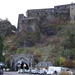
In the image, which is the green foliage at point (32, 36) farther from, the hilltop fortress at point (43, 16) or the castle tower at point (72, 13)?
the castle tower at point (72, 13)

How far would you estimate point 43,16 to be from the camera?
111750mm

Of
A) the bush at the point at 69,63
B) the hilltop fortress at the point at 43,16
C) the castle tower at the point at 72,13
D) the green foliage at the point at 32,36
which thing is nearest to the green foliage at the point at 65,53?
the bush at the point at 69,63

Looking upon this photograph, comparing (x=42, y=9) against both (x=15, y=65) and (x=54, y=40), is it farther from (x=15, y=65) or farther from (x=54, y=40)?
(x=15, y=65)

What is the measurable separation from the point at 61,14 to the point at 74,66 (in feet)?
107

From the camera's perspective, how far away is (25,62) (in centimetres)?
9425

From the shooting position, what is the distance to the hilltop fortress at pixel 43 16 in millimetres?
107875

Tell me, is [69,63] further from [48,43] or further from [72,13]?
[72,13]

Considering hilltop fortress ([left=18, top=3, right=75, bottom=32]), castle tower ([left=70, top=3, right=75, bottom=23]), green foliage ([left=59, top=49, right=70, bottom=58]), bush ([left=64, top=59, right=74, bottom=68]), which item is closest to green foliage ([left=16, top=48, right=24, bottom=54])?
hilltop fortress ([left=18, top=3, right=75, bottom=32])

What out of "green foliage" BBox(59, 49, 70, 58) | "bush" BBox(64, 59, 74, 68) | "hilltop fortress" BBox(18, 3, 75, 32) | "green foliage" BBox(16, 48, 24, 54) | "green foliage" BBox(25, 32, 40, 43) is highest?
"hilltop fortress" BBox(18, 3, 75, 32)

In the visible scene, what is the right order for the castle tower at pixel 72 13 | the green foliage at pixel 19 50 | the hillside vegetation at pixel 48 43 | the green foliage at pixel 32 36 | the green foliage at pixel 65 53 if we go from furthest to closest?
1. the castle tower at pixel 72 13
2. the green foliage at pixel 32 36
3. the green foliage at pixel 19 50
4. the hillside vegetation at pixel 48 43
5. the green foliage at pixel 65 53

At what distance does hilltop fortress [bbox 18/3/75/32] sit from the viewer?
108 m

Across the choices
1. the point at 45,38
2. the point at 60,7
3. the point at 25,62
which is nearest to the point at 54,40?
the point at 45,38

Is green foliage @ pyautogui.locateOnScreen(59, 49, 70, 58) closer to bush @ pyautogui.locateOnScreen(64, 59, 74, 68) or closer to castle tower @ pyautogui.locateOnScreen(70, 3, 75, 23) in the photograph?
bush @ pyautogui.locateOnScreen(64, 59, 74, 68)

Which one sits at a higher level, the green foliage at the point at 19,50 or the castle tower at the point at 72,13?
the castle tower at the point at 72,13
